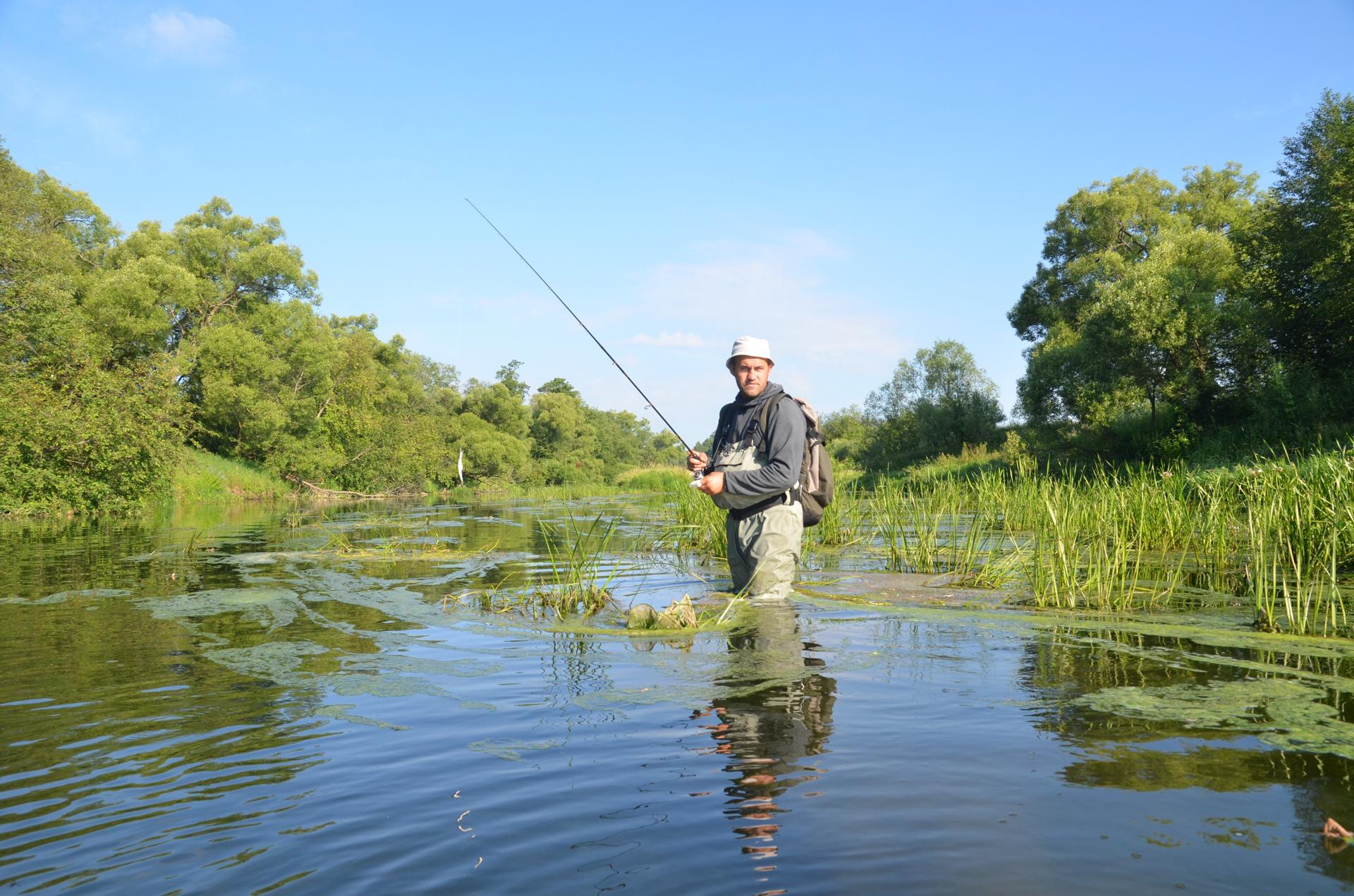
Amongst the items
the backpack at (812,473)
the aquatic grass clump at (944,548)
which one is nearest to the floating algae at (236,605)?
the backpack at (812,473)

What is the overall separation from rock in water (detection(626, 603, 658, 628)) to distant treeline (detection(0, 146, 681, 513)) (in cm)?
1973

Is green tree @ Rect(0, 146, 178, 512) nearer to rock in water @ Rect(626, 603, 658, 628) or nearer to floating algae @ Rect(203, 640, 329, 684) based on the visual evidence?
floating algae @ Rect(203, 640, 329, 684)

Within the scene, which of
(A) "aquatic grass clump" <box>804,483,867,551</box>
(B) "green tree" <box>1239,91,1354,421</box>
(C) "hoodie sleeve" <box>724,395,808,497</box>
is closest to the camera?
(C) "hoodie sleeve" <box>724,395,808,497</box>

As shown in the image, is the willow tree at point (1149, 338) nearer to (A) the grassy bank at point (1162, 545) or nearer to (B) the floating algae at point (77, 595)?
(A) the grassy bank at point (1162, 545)

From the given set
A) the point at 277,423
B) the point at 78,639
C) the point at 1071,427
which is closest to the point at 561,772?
the point at 78,639

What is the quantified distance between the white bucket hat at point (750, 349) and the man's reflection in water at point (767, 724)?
1920 millimetres

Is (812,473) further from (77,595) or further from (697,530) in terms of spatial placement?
(77,595)

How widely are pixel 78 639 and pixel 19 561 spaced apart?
20.7ft

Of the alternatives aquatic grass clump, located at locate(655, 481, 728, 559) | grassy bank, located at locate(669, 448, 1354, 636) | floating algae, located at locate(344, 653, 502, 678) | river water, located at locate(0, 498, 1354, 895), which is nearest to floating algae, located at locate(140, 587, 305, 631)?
river water, located at locate(0, 498, 1354, 895)

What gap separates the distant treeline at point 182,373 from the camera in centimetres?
2067

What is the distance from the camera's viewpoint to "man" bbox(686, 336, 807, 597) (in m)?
5.88

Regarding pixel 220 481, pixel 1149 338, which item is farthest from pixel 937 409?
pixel 220 481

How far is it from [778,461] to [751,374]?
0.72 metres

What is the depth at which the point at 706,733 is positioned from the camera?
3707 millimetres
